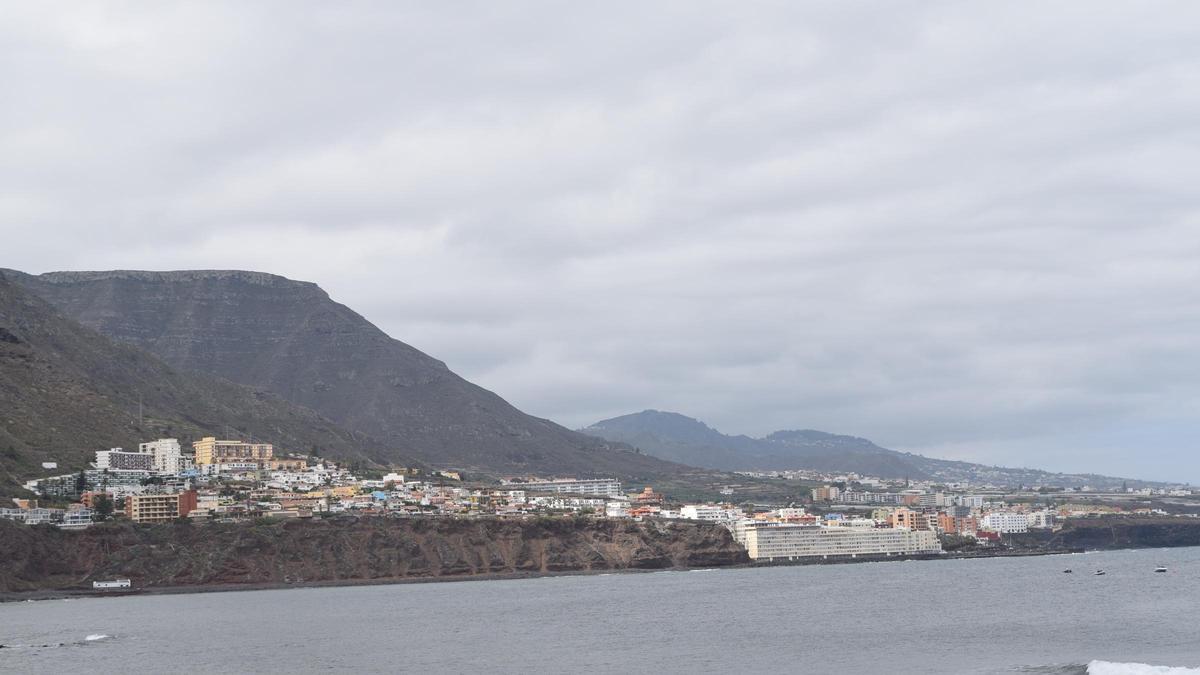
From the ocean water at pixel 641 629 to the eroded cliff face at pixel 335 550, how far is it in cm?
812

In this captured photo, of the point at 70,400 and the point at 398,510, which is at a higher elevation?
the point at 70,400

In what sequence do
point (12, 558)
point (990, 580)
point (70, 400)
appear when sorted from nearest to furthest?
point (12, 558) → point (990, 580) → point (70, 400)

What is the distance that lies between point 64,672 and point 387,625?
2971 centimetres

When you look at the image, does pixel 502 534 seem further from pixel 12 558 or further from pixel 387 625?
pixel 387 625

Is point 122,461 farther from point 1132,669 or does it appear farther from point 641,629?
point 1132,669

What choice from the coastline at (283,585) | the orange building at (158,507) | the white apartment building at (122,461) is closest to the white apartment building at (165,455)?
the white apartment building at (122,461)

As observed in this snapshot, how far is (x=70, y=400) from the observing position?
19788 centimetres

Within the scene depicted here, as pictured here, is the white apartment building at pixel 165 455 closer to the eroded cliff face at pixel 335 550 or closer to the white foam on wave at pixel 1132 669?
the eroded cliff face at pixel 335 550

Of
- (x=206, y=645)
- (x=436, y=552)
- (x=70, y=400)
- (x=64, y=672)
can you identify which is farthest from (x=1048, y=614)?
(x=70, y=400)

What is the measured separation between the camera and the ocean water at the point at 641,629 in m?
71.4

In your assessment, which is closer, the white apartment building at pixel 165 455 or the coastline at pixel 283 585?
the coastline at pixel 283 585

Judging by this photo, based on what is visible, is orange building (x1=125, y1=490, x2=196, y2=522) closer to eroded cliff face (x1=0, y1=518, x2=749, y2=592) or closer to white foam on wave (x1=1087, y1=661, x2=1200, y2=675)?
eroded cliff face (x1=0, y1=518, x2=749, y2=592)

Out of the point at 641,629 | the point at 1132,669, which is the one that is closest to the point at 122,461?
the point at 641,629

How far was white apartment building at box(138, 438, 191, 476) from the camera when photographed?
7475 inches
